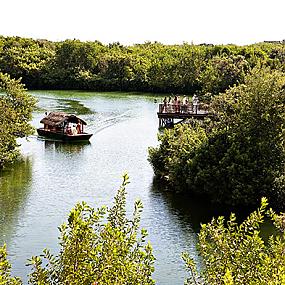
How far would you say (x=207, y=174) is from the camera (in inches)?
909

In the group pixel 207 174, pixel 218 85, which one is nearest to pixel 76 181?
pixel 207 174

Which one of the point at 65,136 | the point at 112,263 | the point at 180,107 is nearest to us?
the point at 112,263

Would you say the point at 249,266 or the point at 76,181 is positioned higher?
the point at 249,266

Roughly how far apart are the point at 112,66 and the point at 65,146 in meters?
42.0

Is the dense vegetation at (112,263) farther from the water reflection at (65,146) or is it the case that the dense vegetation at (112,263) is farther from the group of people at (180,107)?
the group of people at (180,107)

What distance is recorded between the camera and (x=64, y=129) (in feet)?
119

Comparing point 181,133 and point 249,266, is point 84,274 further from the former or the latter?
point 181,133

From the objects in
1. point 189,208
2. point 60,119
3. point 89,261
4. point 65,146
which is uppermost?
point 89,261

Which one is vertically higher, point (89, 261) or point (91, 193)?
point (89, 261)

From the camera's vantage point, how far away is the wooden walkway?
39625 mm

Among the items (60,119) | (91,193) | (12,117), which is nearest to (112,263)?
(91,193)

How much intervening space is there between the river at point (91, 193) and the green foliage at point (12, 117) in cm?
85

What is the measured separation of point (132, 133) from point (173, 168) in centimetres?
1418

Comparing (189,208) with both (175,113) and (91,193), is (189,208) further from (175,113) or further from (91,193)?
(175,113)
